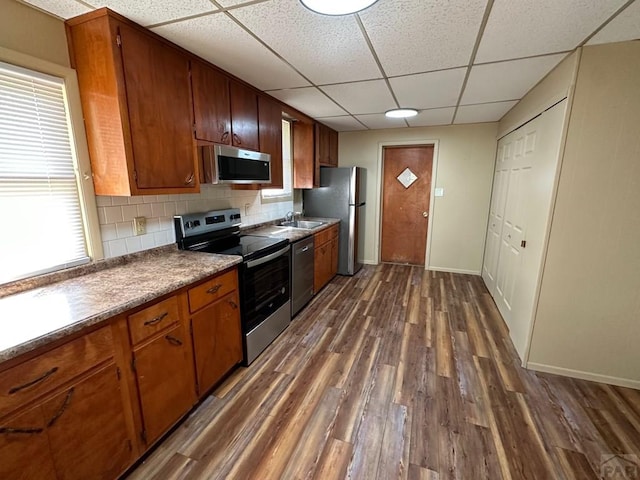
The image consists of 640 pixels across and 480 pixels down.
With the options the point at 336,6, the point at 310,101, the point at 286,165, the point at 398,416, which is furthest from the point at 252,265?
the point at 286,165

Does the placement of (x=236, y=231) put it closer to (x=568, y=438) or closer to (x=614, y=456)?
(x=568, y=438)

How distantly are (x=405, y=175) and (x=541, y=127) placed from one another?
2468 millimetres

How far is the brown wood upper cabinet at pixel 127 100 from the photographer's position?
1480mm

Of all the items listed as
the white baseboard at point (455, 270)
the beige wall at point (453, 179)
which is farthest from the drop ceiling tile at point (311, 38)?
the white baseboard at point (455, 270)

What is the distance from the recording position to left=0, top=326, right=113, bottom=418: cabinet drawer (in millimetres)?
943

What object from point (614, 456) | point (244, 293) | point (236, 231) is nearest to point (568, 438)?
point (614, 456)

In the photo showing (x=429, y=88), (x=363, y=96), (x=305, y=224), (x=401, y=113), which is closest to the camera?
(x=429, y=88)

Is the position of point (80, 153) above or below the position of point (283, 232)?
above

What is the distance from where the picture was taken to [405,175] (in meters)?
4.75

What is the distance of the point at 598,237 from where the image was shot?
6.30ft

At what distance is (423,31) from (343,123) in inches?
100

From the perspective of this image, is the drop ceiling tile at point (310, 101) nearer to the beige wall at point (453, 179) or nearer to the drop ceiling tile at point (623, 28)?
the beige wall at point (453, 179)

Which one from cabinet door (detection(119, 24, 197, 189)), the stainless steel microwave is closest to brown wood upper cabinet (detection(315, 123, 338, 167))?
the stainless steel microwave

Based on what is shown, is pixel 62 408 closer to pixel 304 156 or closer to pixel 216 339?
pixel 216 339
